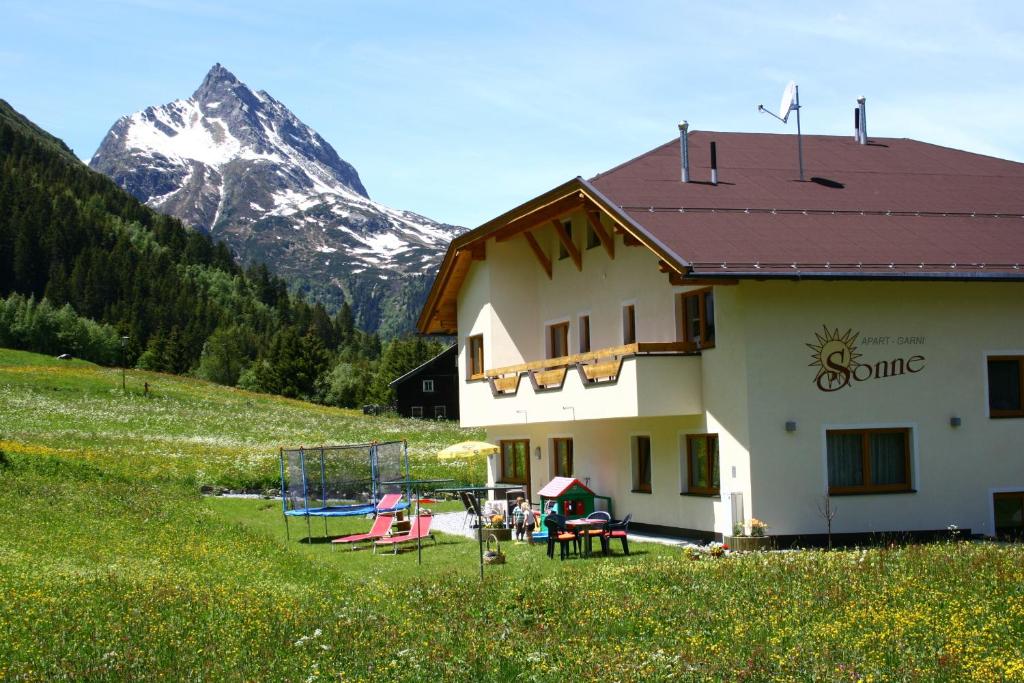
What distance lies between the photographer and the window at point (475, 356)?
3553 centimetres

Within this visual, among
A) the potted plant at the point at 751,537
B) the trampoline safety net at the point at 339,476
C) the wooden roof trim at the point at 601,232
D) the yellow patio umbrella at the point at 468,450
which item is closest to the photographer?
the potted plant at the point at 751,537

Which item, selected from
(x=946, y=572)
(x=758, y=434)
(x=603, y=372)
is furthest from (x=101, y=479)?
(x=946, y=572)

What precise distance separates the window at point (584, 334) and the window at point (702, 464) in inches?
216

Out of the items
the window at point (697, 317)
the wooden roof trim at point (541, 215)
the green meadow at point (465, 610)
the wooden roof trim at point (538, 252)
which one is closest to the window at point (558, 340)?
the wooden roof trim at point (538, 252)

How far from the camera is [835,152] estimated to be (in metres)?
31.8

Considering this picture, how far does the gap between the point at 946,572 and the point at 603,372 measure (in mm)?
10584

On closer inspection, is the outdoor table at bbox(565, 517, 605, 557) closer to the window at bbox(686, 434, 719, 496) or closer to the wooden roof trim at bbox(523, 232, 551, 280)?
the window at bbox(686, 434, 719, 496)

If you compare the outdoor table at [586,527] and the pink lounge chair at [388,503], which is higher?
the pink lounge chair at [388,503]

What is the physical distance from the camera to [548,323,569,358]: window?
32.7 metres

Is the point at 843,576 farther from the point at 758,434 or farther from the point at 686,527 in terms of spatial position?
the point at 686,527

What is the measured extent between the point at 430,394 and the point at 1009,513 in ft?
248

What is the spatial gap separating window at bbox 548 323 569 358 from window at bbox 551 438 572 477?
2411mm

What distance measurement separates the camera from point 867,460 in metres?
24.5

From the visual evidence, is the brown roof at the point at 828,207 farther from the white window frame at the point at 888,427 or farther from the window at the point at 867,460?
the window at the point at 867,460
